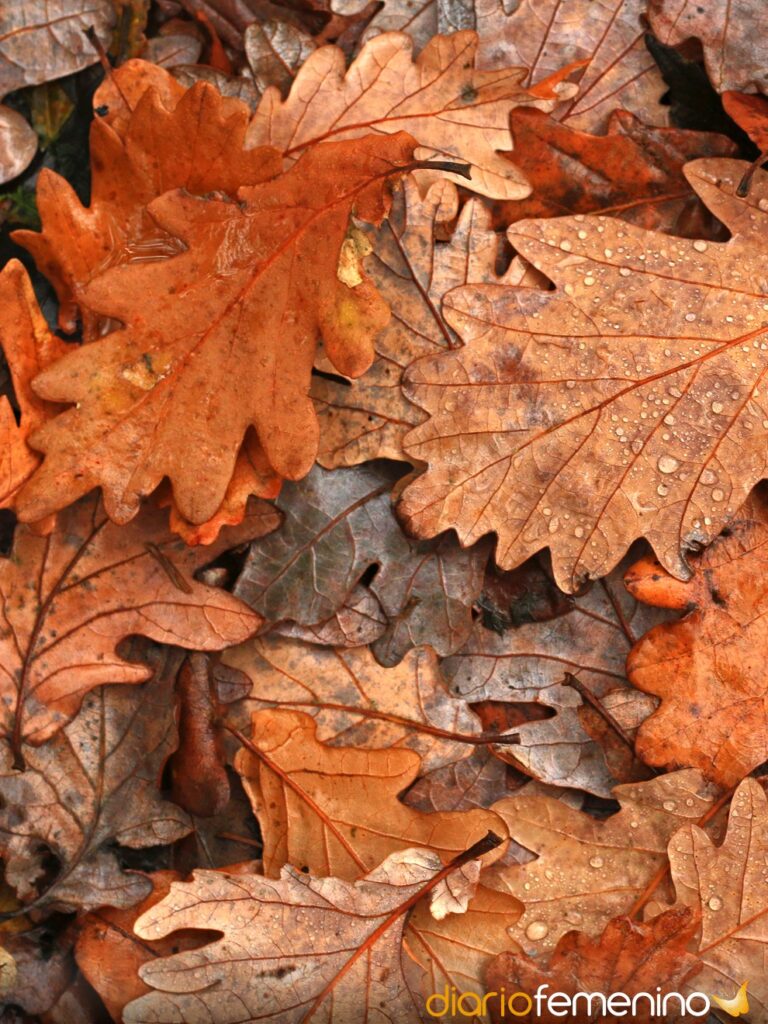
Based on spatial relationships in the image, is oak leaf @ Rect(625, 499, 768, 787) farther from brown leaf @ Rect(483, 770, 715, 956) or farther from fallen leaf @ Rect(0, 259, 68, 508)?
fallen leaf @ Rect(0, 259, 68, 508)

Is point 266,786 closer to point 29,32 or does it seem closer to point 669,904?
point 669,904

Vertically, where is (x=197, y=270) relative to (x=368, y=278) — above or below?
above

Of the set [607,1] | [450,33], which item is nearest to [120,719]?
[450,33]

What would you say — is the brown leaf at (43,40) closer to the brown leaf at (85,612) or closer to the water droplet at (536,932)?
the brown leaf at (85,612)

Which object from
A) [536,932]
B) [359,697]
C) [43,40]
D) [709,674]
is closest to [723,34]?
[709,674]

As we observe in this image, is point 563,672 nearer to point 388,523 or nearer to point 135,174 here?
point 388,523
